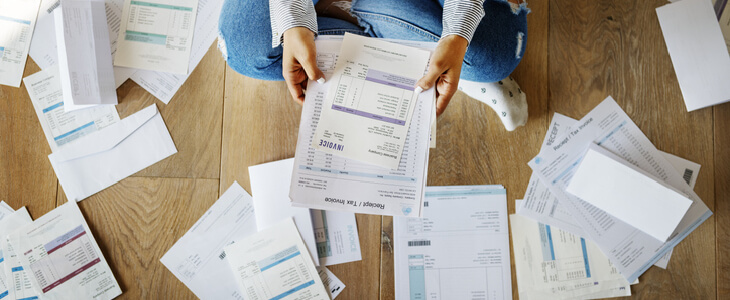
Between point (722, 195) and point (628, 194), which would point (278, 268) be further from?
point (722, 195)

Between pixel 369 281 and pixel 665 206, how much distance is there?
67 centimetres

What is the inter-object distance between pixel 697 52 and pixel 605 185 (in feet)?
1.28

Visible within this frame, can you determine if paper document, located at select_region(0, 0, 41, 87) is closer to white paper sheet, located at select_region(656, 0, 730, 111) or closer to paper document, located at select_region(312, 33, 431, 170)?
paper document, located at select_region(312, 33, 431, 170)

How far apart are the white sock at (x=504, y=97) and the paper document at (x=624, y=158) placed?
109mm

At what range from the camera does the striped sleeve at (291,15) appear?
0.75 meters

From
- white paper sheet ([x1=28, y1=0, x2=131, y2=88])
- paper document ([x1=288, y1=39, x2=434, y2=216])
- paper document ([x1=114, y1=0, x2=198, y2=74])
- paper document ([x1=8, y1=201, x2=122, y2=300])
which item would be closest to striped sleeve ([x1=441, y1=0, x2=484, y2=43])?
paper document ([x1=288, y1=39, x2=434, y2=216])

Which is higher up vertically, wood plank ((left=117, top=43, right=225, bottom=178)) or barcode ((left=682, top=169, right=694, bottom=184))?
wood plank ((left=117, top=43, right=225, bottom=178))

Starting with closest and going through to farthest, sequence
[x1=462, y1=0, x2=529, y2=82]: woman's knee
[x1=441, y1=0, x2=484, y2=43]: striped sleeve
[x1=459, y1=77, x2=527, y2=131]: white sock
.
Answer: [x1=441, y1=0, x2=484, y2=43]: striped sleeve < [x1=462, y1=0, x2=529, y2=82]: woman's knee < [x1=459, y1=77, x2=527, y2=131]: white sock

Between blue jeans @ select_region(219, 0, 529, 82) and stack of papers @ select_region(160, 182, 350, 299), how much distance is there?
349 mm

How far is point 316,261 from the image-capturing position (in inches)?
40.4

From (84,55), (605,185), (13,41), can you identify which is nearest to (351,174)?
(605,185)

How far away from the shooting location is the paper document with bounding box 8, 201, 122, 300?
1.03 meters

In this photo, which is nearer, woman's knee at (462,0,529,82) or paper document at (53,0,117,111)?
woman's knee at (462,0,529,82)

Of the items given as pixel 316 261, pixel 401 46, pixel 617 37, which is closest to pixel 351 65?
pixel 401 46
